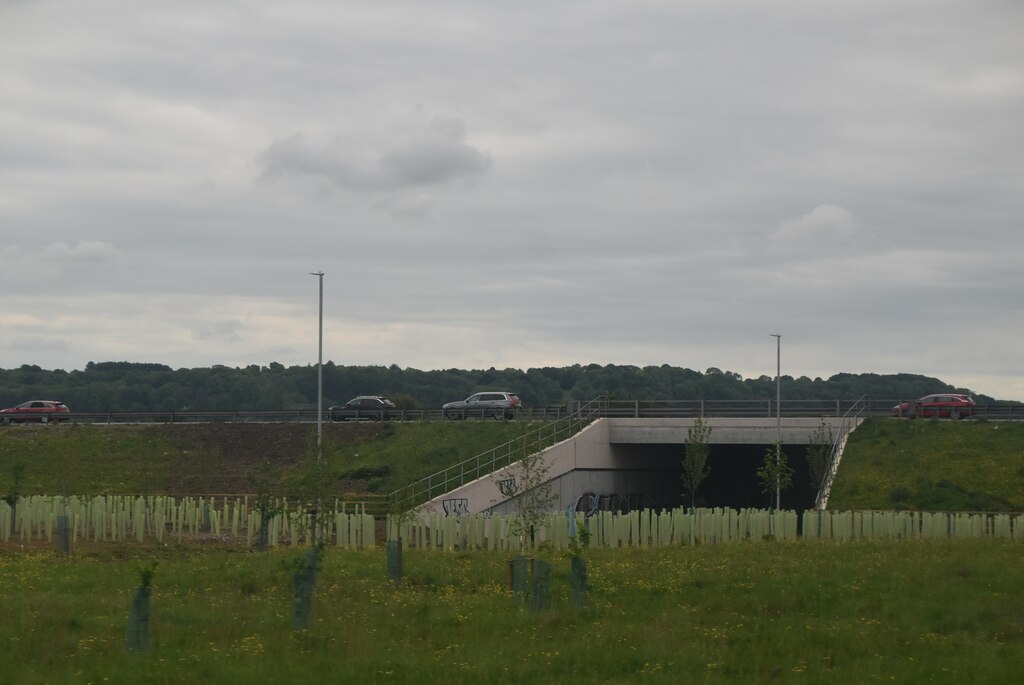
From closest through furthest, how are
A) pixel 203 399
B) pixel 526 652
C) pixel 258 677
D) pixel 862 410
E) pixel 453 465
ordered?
1. pixel 258 677
2. pixel 526 652
3. pixel 453 465
4. pixel 862 410
5. pixel 203 399

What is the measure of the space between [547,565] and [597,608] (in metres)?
1.45

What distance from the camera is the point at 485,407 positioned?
8175 centimetres

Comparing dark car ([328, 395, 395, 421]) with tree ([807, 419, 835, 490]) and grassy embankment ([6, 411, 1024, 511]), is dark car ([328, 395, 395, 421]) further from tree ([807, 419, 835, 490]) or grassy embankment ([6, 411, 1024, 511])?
tree ([807, 419, 835, 490])

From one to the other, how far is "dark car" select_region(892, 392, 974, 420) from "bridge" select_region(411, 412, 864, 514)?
10.9 ft

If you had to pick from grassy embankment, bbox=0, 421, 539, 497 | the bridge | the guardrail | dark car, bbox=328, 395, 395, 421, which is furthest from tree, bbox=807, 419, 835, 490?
dark car, bbox=328, 395, 395, 421

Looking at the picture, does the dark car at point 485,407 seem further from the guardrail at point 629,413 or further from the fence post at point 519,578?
the fence post at point 519,578

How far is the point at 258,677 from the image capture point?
20.2 m

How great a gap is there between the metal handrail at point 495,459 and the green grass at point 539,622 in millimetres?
20229

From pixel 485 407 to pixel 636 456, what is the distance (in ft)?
40.5

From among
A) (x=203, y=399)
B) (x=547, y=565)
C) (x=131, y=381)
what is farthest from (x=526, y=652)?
(x=131, y=381)

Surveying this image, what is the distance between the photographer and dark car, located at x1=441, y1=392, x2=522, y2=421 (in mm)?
79125

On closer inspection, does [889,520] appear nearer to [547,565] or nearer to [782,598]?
[782,598]

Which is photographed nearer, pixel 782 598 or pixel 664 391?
pixel 782 598

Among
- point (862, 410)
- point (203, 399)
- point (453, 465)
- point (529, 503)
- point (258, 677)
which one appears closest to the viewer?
point (258, 677)
